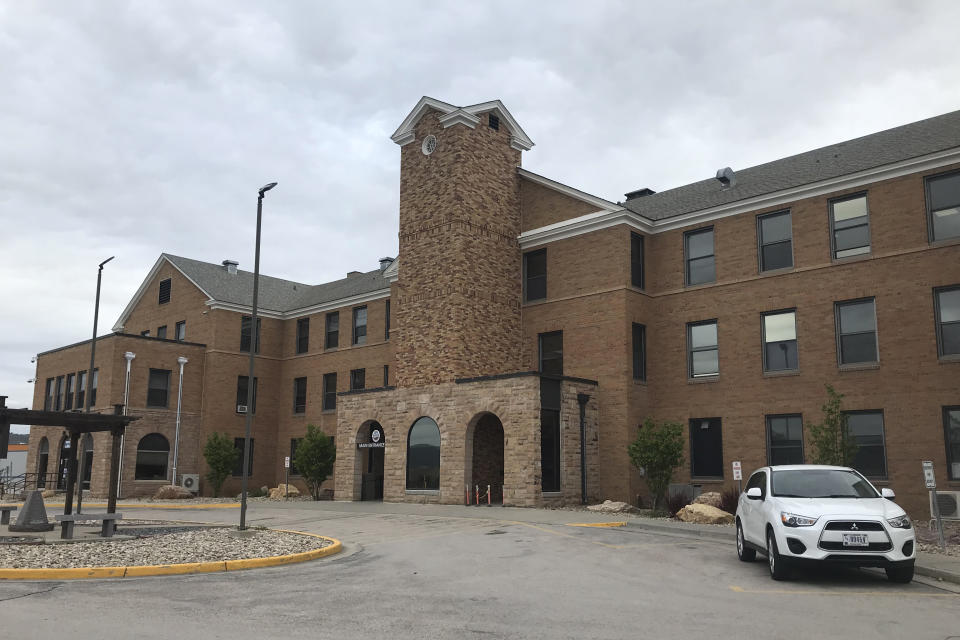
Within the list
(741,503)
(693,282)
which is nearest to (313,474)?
(693,282)

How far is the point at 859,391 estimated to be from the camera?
2420 cm

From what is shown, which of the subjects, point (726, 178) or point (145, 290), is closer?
point (726, 178)

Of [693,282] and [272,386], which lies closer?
[693,282]

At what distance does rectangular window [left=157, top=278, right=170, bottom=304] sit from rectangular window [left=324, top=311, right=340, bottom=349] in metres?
10.8

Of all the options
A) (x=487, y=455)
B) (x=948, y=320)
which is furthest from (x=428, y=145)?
(x=948, y=320)

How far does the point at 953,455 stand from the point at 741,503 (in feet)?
37.6

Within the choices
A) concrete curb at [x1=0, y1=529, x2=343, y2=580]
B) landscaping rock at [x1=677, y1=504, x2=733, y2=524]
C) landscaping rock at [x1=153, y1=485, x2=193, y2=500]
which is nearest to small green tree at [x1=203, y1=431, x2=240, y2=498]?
landscaping rock at [x1=153, y1=485, x2=193, y2=500]

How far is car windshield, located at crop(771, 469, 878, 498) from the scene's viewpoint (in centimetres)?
1268

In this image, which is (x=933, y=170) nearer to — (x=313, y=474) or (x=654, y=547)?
(x=654, y=547)

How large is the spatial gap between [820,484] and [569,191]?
19.7m

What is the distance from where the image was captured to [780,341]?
86.4ft

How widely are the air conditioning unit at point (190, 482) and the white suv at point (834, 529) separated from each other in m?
34.2

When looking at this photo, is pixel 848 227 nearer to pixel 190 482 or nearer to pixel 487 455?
pixel 487 455

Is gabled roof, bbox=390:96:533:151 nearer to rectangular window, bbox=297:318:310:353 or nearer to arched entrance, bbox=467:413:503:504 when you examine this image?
arched entrance, bbox=467:413:503:504
